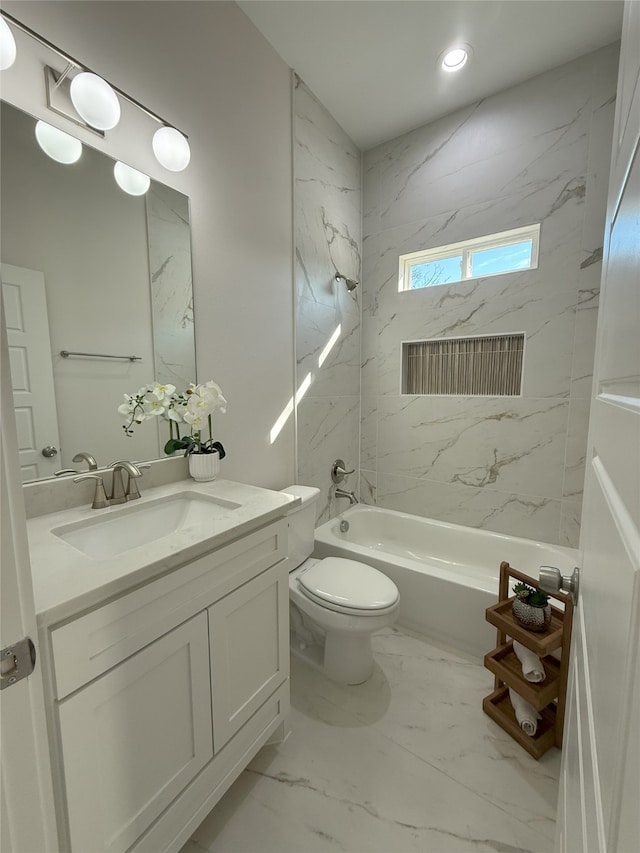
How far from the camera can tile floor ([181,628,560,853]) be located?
3.56ft

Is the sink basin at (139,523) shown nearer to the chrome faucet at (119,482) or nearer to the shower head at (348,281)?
the chrome faucet at (119,482)

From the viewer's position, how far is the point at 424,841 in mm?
1075

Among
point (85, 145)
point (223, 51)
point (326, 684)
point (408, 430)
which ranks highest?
point (223, 51)

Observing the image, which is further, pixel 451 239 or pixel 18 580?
pixel 451 239

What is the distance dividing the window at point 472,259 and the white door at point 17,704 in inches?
95.4

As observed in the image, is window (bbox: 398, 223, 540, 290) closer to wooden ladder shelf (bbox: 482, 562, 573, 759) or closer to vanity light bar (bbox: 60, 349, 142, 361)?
wooden ladder shelf (bbox: 482, 562, 573, 759)

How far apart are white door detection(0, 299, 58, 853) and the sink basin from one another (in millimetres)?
476

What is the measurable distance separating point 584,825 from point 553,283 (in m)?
2.23

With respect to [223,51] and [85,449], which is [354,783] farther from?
[223,51]

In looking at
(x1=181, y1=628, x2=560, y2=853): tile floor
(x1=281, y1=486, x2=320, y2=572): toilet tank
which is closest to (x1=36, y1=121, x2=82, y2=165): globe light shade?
(x1=281, y1=486, x2=320, y2=572): toilet tank

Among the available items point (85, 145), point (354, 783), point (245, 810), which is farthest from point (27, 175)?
point (354, 783)

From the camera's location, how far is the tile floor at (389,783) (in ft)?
3.56

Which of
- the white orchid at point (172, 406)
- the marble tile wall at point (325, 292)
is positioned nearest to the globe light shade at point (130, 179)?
the white orchid at point (172, 406)

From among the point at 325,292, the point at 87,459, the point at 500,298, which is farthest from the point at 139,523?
the point at 500,298
